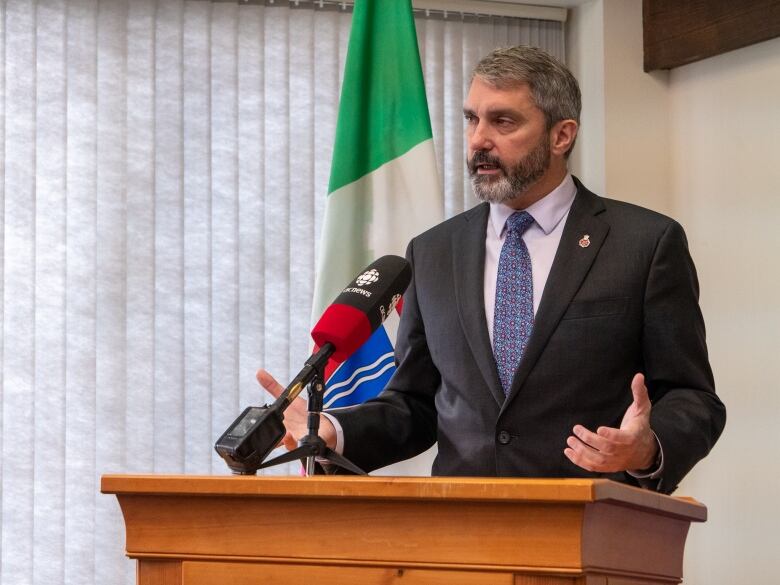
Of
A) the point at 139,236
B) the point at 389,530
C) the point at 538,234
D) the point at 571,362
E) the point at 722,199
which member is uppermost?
the point at 722,199

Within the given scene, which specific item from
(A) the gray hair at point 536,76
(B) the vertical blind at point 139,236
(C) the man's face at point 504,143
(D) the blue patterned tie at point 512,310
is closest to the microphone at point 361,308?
(D) the blue patterned tie at point 512,310

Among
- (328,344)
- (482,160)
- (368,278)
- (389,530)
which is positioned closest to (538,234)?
(482,160)

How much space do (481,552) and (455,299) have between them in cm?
98

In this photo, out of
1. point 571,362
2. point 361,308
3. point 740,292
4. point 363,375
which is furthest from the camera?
point 740,292

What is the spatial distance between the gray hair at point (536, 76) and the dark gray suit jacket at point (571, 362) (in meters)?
0.25

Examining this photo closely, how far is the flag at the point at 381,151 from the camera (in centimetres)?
390

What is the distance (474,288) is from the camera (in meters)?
2.23

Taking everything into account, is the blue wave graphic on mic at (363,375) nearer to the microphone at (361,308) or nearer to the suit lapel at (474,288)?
the suit lapel at (474,288)

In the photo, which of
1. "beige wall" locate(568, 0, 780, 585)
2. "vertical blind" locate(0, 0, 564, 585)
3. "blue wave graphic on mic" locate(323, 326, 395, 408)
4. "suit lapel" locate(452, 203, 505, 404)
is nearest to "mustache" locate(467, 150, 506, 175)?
"suit lapel" locate(452, 203, 505, 404)

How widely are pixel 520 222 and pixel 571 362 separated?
35 centimetres

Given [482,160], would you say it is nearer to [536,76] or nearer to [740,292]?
[536,76]

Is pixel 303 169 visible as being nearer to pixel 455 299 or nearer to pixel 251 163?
pixel 251 163

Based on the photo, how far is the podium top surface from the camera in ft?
4.14

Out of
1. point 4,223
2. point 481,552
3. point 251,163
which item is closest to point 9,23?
point 4,223
